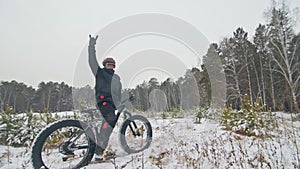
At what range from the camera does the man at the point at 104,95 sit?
244 centimetres

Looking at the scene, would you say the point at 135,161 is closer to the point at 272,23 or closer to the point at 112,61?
the point at 112,61

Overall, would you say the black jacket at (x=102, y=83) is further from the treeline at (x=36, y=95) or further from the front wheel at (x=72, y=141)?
the treeline at (x=36, y=95)

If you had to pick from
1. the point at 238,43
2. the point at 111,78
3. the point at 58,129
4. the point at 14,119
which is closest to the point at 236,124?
the point at 111,78

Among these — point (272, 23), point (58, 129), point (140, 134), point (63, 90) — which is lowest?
point (140, 134)

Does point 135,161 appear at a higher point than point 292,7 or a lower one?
lower

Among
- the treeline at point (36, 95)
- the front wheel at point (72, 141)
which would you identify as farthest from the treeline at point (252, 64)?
the treeline at point (36, 95)

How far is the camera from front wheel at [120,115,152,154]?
9.76 feet

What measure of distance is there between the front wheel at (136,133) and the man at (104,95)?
514 millimetres

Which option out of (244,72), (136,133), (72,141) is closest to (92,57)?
(72,141)

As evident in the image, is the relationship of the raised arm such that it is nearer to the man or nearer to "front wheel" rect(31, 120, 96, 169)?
the man

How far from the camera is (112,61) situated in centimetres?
272

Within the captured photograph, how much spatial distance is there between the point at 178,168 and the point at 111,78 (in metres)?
1.58

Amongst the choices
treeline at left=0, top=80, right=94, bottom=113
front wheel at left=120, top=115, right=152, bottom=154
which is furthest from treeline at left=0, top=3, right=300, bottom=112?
treeline at left=0, top=80, right=94, bottom=113

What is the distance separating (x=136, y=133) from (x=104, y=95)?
3.63 ft
